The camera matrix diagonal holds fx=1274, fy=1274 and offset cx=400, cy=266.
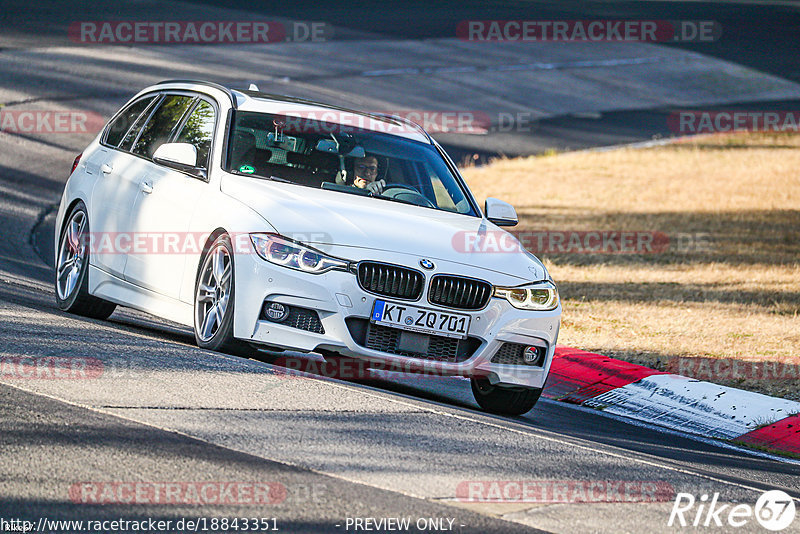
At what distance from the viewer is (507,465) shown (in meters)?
6.21

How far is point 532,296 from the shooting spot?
26.0 ft

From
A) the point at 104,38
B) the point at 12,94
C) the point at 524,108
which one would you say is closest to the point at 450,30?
the point at 524,108

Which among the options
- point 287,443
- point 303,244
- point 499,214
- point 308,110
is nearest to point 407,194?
point 499,214

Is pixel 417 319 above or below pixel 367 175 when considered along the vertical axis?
below

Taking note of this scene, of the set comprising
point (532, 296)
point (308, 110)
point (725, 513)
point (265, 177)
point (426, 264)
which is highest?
point (308, 110)

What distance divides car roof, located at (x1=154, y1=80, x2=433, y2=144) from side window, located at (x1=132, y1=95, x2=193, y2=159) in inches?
5.7

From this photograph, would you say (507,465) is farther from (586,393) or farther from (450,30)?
(450,30)

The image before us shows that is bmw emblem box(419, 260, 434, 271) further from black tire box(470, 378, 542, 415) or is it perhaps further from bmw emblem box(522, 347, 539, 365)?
black tire box(470, 378, 542, 415)

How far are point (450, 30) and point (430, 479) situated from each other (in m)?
35.4

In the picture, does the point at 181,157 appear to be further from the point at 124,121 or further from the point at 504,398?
the point at 504,398

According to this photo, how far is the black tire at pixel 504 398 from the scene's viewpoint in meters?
8.23

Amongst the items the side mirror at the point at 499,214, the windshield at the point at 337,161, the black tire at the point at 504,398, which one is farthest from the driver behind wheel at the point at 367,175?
the black tire at the point at 504,398

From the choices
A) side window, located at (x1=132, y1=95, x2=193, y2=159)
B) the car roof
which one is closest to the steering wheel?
the car roof

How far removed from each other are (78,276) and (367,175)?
2316 mm
